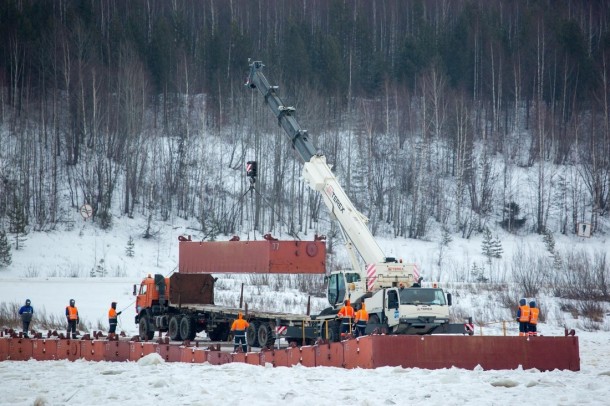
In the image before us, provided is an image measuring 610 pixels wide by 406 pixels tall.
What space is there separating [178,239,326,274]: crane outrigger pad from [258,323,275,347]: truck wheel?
5.42ft

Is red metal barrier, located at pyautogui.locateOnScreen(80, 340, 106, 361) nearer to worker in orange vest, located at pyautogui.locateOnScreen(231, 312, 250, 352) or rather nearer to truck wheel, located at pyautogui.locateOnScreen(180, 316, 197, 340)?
worker in orange vest, located at pyautogui.locateOnScreen(231, 312, 250, 352)

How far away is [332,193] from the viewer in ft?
85.6

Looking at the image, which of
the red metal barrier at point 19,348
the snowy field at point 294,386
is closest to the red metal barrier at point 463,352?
the snowy field at point 294,386

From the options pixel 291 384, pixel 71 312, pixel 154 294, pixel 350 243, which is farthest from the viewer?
pixel 154 294

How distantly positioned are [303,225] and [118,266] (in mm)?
15064

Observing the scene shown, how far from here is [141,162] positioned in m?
61.0

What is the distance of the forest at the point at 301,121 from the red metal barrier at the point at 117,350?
91.1 ft

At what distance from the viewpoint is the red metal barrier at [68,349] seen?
23656 millimetres

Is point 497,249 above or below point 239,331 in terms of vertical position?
above

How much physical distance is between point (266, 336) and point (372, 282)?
11.5ft

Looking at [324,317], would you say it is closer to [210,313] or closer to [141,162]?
[210,313]

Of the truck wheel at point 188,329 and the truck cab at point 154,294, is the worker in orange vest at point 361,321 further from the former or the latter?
the truck cab at point 154,294

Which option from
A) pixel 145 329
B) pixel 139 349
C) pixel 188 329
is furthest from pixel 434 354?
pixel 145 329

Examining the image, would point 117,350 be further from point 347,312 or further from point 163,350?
point 347,312
